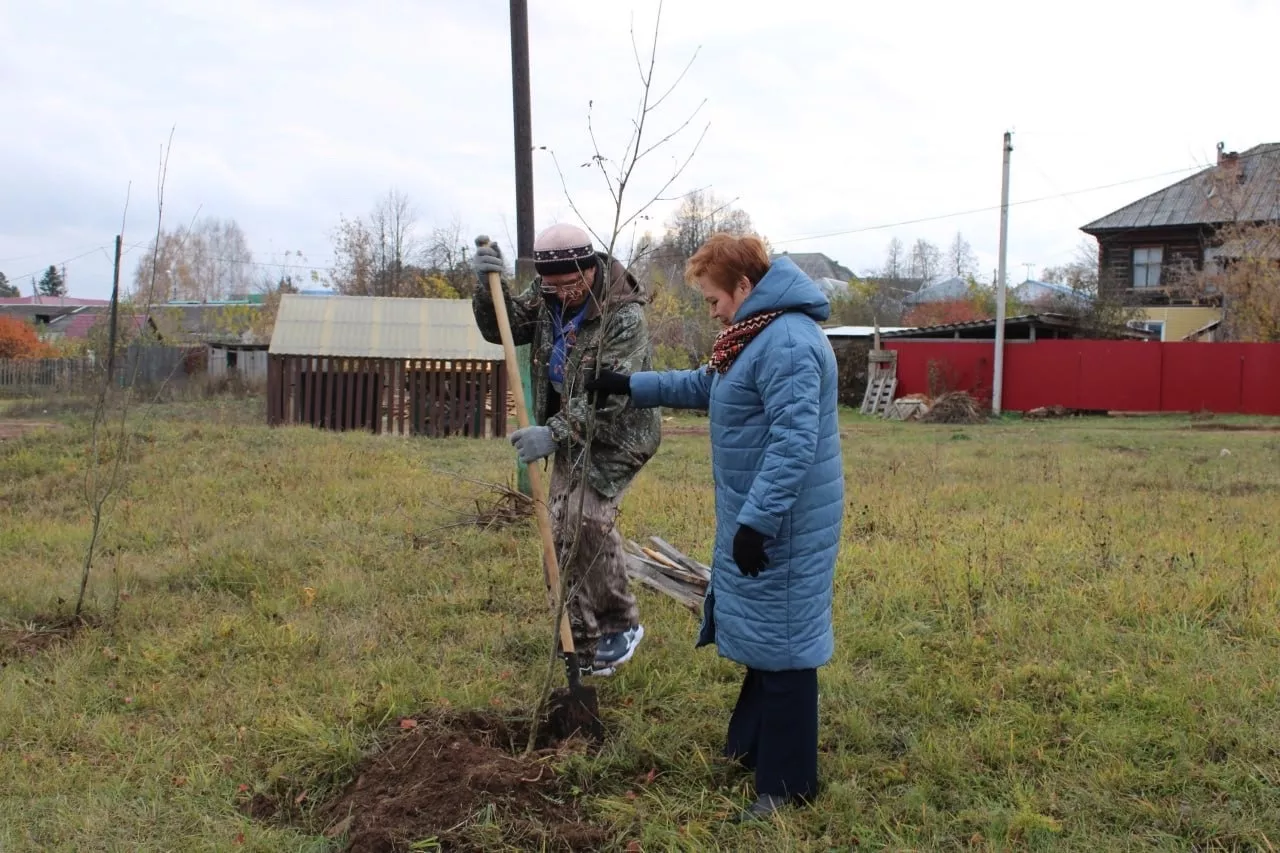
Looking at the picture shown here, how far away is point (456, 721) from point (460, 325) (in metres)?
13.5

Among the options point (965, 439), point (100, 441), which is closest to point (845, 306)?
point (965, 439)

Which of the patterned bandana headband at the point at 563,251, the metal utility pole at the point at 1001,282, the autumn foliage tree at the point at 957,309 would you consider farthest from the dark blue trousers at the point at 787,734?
the autumn foliage tree at the point at 957,309

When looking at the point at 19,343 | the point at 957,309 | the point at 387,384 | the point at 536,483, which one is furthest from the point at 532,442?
the point at 957,309

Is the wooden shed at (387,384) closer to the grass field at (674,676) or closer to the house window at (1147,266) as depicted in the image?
the grass field at (674,676)

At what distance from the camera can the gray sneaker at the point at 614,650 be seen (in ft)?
13.1

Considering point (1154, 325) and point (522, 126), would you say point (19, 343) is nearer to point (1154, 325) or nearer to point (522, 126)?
point (522, 126)

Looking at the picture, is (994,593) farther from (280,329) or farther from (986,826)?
(280,329)

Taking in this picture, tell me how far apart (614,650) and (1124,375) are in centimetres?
2079

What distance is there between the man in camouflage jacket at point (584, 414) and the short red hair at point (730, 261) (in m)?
0.58

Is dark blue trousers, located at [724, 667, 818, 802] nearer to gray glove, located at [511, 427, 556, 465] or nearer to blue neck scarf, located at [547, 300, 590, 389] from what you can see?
gray glove, located at [511, 427, 556, 465]

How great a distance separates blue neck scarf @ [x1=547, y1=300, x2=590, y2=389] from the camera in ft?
12.7

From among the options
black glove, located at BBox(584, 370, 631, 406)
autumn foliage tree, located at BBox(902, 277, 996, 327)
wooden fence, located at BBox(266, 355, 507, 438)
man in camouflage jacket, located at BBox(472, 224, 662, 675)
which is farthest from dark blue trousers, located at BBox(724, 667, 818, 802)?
autumn foliage tree, located at BBox(902, 277, 996, 327)

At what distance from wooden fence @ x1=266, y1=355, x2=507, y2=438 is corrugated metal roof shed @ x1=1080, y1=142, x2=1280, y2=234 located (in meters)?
21.8

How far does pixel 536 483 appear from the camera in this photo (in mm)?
3418
